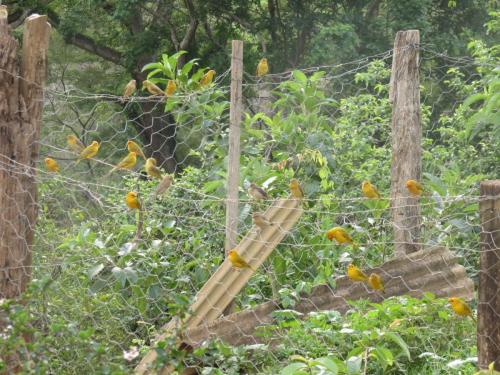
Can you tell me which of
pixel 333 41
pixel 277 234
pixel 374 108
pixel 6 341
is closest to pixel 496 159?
pixel 374 108

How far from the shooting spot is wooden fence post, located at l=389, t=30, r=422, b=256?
15.0ft

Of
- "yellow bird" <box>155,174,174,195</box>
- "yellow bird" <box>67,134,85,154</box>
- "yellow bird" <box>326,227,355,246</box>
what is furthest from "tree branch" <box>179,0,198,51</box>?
"yellow bird" <box>326,227,355,246</box>

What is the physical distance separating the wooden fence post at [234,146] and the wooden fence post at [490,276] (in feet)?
4.78

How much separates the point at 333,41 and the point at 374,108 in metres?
8.64

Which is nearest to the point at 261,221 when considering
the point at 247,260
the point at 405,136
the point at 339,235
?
the point at 247,260

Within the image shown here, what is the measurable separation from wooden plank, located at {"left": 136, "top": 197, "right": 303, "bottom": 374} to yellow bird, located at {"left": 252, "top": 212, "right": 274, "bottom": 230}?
0.06 ft

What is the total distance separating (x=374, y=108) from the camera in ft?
20.7

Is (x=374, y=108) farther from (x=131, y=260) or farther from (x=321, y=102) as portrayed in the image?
(x=131, y=260)

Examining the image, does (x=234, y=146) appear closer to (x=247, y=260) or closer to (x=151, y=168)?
(x=247, y=260)

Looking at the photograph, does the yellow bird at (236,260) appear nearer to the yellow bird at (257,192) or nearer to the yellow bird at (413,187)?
the yellow bird at (257,192)

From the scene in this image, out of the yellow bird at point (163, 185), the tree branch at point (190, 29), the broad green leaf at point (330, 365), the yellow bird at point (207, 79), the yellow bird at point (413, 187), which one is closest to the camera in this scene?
the broad green leaf at point (330, 365)

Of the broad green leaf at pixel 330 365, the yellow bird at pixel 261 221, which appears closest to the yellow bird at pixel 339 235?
the yellow bird at pixel 261 221

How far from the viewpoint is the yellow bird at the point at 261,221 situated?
4.05 meters

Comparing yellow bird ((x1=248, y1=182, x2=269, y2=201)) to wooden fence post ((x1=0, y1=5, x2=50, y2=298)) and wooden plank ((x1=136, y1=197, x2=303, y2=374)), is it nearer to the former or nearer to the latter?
wooden plank ((x1=136, y1=197, x2=303, y2=374))
